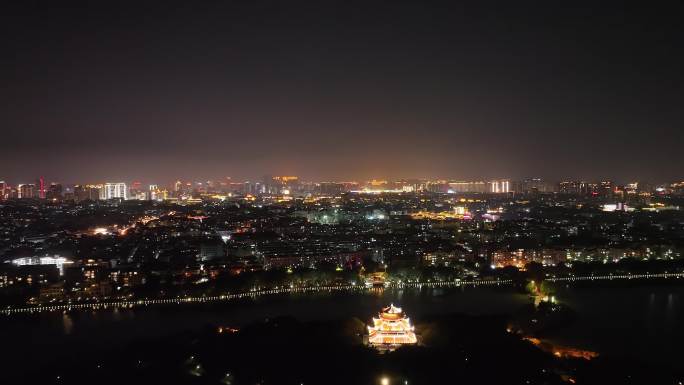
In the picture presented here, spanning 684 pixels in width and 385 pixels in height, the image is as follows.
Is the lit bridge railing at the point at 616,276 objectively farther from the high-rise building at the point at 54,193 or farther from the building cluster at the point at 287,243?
the high-rise building at the point at 54,193

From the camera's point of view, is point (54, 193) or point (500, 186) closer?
point (54, 193)

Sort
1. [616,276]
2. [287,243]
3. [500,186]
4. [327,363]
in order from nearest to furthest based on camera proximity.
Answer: [327,363]
[616,276]
[287,243]
[500,186]

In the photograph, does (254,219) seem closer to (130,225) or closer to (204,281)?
(130,225)

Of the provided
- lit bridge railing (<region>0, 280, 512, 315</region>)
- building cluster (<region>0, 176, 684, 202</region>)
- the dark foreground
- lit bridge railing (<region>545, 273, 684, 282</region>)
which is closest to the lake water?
lit bridge railing (<region>0, 280, 512, 315</region>)

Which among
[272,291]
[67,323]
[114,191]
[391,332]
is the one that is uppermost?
[114,191]

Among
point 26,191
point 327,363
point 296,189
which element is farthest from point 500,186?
point 327,363

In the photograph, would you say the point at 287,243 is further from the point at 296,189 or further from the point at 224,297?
the point at 296,189
